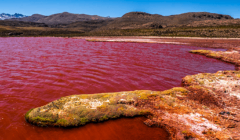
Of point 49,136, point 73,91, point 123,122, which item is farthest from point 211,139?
point 73,91

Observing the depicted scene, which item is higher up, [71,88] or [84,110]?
[71,88]

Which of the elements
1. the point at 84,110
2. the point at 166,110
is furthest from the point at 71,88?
the point at 166,110

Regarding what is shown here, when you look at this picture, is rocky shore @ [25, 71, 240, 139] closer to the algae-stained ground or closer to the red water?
the algae-stained ground

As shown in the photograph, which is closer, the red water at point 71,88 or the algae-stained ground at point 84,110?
the red water at point 71,88

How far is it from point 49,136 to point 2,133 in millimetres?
1703

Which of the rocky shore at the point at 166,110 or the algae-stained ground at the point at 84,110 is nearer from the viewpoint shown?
the rocky shore at the point at 166,110

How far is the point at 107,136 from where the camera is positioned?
4688 mm

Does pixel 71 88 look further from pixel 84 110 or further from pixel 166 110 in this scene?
pixel 166 110

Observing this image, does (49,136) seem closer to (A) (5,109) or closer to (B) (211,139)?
(A) (5,109)

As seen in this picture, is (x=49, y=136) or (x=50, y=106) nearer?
(x=49, y=136)

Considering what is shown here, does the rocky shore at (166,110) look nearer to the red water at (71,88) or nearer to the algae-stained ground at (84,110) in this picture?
the algae-stained ground at (84,110)

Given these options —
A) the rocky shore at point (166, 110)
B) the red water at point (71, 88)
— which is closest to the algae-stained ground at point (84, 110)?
the rocky shore at point (166, 110)

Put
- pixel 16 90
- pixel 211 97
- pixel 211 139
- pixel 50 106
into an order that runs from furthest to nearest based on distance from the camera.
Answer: pixel 16 90 < pixel 211 97 < pixel 50 106 < pixel 211 139

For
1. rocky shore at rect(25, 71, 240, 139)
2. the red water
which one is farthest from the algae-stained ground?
the red water
